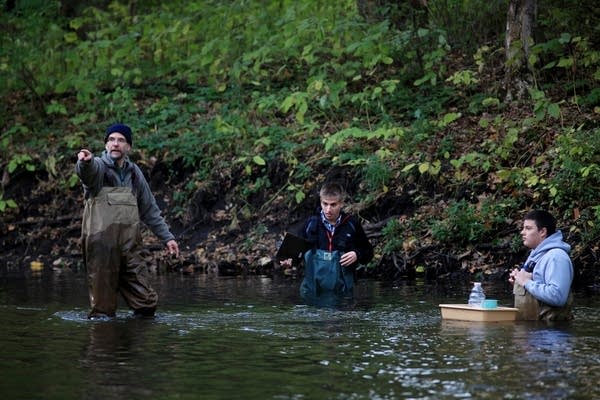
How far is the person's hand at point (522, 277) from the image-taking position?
1109 cm

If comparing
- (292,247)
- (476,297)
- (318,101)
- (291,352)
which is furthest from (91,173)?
(318,101)

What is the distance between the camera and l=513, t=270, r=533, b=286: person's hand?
11.1m

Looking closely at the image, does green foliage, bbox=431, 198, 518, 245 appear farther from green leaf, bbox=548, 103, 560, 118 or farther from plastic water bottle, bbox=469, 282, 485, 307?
plastic water bottle, bbox=469, 282, 485, 307

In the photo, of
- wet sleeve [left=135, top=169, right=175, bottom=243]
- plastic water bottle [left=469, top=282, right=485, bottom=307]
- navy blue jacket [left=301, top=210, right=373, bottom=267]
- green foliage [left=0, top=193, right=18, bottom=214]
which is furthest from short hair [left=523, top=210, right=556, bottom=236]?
green foliage [left=0, top=193, right=18, bottom=214]

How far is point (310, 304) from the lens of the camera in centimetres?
1316

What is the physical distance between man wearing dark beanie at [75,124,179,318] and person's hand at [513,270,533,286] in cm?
361

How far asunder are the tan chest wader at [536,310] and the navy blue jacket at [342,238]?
2385 millimetres

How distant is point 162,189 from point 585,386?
46.9 feet

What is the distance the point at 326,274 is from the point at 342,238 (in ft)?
1.54

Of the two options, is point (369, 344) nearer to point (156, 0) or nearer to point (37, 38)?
point (37, 38)

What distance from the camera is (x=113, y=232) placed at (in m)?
11.5


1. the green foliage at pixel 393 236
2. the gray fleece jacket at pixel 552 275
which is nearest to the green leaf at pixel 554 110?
the green foliage at pixel 393 236

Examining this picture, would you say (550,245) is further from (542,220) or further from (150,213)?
(150,213)

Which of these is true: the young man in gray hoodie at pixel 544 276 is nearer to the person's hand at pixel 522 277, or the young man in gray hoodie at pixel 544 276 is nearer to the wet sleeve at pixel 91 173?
the person's hand at pixel 522 277
